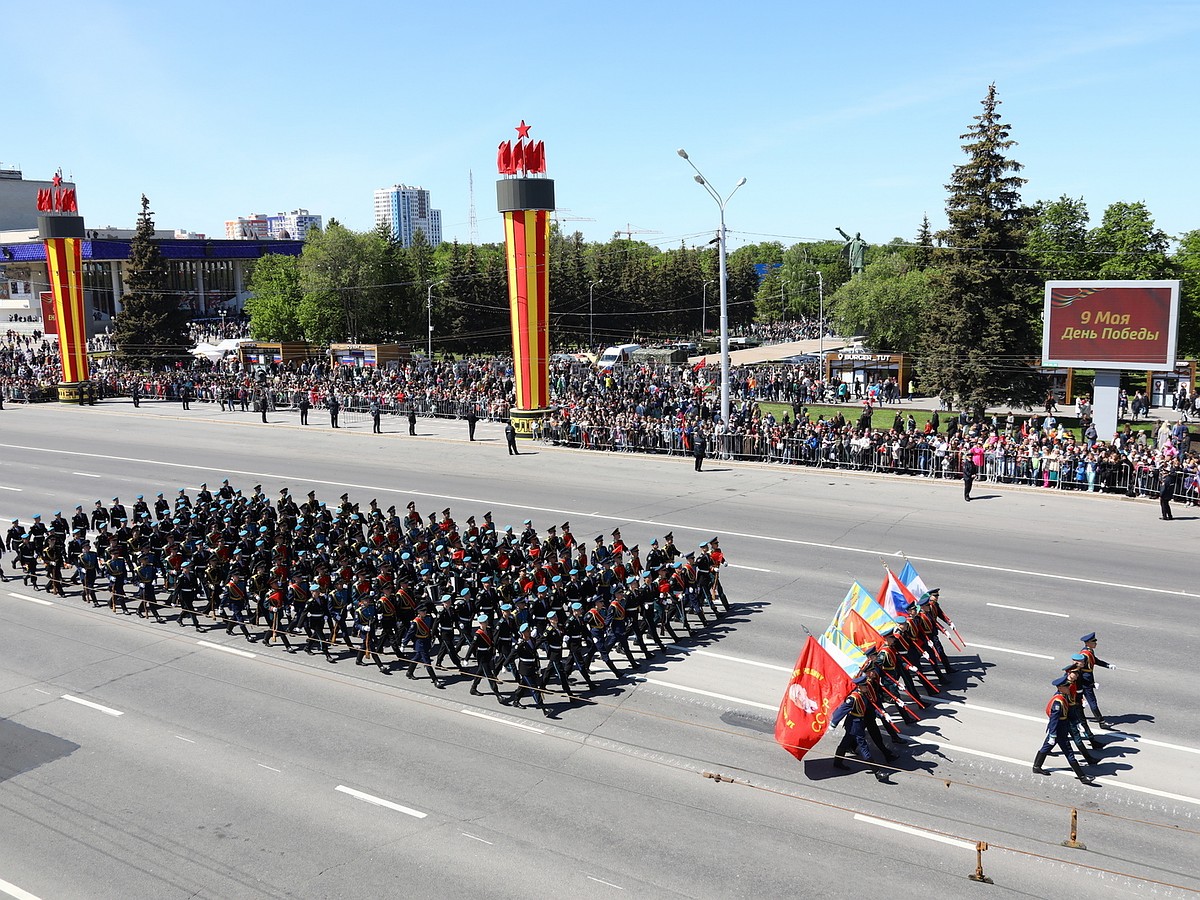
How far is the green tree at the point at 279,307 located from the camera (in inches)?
2950

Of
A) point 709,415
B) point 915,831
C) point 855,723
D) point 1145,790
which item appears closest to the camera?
point 915,831

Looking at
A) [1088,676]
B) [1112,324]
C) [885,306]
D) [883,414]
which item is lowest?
[1088,676]

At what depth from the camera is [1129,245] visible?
173ft

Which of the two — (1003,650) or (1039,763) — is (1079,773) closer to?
(1039,763)

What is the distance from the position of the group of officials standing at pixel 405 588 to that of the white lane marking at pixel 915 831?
439cm

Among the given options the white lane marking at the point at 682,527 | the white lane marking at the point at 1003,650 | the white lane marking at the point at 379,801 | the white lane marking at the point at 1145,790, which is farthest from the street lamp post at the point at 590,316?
the white lane marking at the point at 1145,790

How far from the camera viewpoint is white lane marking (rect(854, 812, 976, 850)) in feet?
29.5

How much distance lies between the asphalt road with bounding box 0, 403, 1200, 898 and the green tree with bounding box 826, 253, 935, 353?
40.9 meters

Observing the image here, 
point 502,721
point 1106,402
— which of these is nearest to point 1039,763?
point 502,721

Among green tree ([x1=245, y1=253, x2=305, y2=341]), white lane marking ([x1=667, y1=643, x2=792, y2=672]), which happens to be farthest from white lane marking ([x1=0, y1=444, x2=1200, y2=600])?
green tree ([x1=245, y1=253, x2=305, y2=341])

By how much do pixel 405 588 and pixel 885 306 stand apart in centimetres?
5032

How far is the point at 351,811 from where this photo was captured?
390 inches

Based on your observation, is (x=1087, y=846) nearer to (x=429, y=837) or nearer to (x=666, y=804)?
(x=666, y=804)

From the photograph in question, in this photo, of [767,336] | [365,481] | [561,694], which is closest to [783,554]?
[561,694]
